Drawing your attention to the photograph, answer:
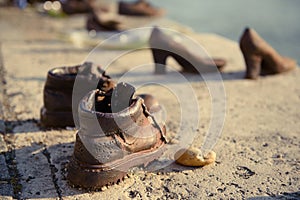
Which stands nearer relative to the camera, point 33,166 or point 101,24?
point 33,166

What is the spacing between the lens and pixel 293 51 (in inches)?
162

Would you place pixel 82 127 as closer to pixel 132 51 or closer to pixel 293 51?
pixel 132 51

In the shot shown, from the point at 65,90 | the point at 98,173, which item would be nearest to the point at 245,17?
the point at 65,90

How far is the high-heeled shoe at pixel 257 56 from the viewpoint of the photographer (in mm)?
2986

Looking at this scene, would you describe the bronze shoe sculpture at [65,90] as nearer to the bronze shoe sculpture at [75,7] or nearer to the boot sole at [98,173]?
the boot sole at [98,173]

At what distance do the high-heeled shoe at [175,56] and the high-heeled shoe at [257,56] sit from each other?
228mm

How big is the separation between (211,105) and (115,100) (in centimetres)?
86

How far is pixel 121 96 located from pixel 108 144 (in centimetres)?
26

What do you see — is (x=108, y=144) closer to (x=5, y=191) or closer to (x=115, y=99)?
(x=115, y=99)

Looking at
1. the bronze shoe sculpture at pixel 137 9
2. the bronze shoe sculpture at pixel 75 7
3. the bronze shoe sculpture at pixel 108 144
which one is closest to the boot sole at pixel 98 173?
the bronze shoe sculpture at pixel 108 144

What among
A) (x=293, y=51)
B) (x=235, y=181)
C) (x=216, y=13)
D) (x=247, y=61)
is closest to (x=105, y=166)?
(x=235, y=181)

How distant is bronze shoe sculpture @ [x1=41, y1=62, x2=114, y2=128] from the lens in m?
2.15

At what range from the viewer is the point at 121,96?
1.84 metres

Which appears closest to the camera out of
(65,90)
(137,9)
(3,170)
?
(3,170)
